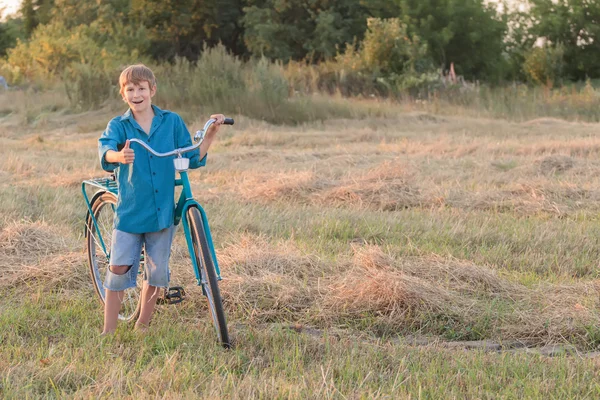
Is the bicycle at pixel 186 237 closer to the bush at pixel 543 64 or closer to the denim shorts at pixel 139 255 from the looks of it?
Answer: the denim shorts at pixel 139 255

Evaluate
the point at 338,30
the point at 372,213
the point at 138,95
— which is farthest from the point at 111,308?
the point at 338,30

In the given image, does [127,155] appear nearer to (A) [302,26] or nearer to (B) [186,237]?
(B) [186,237]

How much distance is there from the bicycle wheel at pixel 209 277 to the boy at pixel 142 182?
0.19 metres

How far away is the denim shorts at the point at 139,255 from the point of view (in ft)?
13.9

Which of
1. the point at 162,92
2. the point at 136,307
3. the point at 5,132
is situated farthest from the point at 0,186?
the point at 162,92

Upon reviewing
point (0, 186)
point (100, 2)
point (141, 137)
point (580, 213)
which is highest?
point (100, 2)

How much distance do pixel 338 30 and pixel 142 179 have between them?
29643 mm

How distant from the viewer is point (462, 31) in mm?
35969

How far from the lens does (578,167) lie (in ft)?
33.6

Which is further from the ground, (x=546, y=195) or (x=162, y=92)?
(x=162, y=92)

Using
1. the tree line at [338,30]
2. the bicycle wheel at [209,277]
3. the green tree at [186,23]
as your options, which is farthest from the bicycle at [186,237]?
the green tree at [186,23]

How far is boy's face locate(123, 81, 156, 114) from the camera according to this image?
164 inches

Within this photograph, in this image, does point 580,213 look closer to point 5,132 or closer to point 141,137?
point 141,137

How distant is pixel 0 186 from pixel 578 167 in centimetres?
Result: 676
